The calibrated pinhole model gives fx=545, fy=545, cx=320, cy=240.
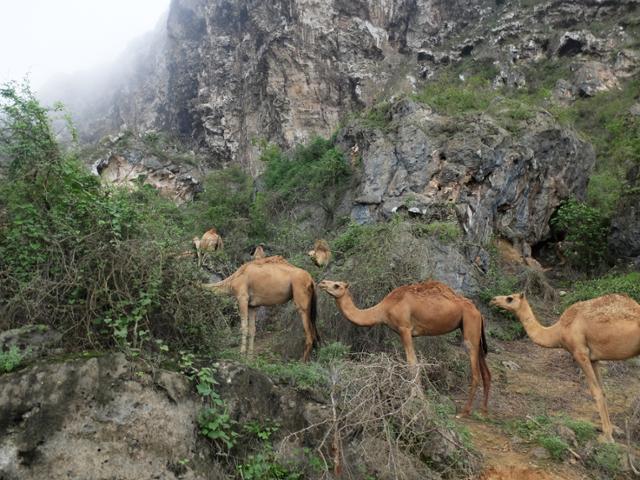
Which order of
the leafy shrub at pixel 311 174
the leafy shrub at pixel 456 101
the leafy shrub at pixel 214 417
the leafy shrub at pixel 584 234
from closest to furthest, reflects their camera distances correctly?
1. the leafy shrub at pixel 214 417
2. the leafy shrub at pixel 311 174
3. the leafy shrub at pixel 456 101
4. the leafy shrub at pixel 584 234

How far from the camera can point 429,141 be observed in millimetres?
18906

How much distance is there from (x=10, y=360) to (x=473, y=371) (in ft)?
20.3

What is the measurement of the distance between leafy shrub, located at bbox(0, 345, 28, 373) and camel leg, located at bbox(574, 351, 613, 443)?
→ 23.1ft

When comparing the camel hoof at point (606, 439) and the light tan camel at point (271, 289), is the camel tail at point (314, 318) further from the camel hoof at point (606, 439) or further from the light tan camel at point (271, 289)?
the camel hoof at point (606, 439)

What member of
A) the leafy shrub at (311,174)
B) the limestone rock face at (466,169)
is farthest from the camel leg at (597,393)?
the leafy shrub at (311,174)

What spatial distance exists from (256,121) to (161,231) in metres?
45.2

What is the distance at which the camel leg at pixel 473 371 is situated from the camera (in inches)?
322

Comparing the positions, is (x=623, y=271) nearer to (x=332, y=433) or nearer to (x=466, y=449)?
(x=466, y=449)

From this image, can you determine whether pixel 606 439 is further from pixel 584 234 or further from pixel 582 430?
pixel 584 234

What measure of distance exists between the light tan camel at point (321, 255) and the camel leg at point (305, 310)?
383 cm

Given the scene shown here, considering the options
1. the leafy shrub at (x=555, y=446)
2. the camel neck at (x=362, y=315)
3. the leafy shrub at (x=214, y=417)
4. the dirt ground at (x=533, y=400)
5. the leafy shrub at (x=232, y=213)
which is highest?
the leafy shrub at (x=214, y=417)

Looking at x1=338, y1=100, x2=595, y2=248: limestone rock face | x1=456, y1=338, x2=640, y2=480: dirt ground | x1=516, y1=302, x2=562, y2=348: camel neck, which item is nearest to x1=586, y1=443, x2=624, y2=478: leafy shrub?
x1=456, y1=338, x2=640, y2=480: dirt ground

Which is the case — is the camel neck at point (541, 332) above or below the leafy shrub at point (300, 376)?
below

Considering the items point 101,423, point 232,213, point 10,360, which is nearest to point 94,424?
point 101,423
